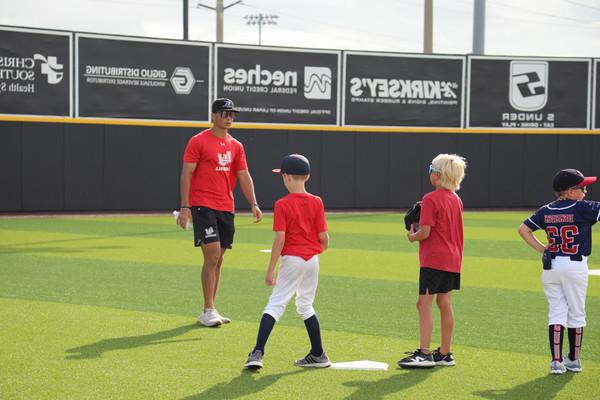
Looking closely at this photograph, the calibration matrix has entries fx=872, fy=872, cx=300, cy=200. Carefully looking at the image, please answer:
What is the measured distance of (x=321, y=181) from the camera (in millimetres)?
26297

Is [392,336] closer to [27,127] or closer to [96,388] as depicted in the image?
[96,388]

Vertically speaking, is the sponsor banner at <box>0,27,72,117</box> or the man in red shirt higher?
the sponsor banner at <box>0,27,72,117</box>

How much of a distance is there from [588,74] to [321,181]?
31.6 feet

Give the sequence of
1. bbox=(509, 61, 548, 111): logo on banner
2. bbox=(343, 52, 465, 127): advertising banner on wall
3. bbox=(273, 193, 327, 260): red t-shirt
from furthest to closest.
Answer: bbox=(509, 61, 548, 111): logo on banner → bbox=(343, 52, 465, 127): advertising banner on wall → bbox=(273, 193, 327, 260): red t-shirt

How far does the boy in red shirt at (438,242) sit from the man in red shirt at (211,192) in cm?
229

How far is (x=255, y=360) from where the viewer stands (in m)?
6.25

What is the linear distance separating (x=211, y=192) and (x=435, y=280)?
2822 mm

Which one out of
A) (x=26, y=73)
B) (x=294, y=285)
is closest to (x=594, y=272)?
(x=294, y=285)

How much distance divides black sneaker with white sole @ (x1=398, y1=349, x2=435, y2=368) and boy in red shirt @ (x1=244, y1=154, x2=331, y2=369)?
1.92 ft

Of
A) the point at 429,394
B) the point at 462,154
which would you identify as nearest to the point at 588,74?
the point at 462,154

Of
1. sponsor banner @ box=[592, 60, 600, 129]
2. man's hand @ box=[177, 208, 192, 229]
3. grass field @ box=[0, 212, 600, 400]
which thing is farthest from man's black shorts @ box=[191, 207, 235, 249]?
sponsor banner @ box=[592, 60, 600, 129]

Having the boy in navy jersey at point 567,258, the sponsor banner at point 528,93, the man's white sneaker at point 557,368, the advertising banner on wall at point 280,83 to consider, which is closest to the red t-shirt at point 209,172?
the boy in navy jersey at point 567,258

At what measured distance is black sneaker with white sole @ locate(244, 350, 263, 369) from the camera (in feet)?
20.5

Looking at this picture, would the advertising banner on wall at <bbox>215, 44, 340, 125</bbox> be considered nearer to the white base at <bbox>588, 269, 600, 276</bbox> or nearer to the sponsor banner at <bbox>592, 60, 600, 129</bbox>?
the sponsor banner at <bbox>592, 60, 600, 129</bbox>
